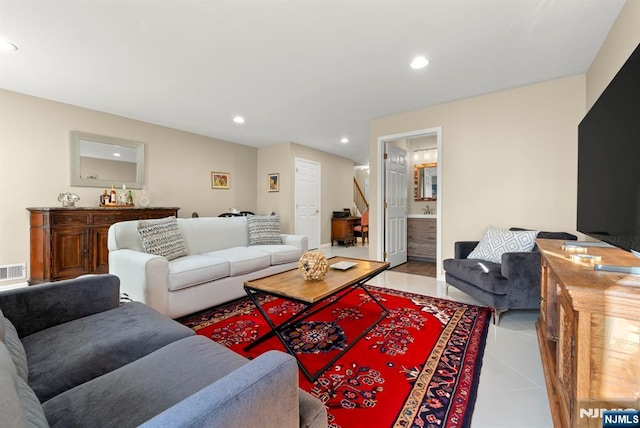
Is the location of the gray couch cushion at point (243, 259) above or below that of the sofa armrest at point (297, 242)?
below

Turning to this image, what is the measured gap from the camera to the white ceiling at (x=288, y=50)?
1895mm

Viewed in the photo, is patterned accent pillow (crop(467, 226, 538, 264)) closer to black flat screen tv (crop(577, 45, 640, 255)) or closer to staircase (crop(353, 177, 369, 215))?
black flat screen tv (crop(577, 45, 640, 255))

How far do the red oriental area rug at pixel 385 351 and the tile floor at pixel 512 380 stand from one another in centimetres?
6

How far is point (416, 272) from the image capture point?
13.2 feet

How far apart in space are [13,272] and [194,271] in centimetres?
274

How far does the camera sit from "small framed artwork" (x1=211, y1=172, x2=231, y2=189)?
5.32 meters

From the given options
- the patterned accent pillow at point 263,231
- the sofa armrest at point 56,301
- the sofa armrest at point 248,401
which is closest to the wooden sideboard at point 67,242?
the patterned accent pillow at point 263,231

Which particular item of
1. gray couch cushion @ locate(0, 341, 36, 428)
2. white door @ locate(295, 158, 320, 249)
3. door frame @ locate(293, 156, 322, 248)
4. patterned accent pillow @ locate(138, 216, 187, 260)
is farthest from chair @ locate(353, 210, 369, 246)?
gray couch cushion @ locate(0, 341, 36, 428)

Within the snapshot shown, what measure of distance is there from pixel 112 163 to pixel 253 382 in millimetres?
4648

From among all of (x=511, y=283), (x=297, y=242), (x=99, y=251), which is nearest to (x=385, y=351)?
(x=511, y=283)

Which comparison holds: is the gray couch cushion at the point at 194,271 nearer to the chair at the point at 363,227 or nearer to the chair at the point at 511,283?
the chair at the point at 511,283

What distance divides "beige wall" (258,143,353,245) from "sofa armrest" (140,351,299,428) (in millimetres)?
4978

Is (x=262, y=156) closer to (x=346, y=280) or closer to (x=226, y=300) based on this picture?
(x=226, y=300)

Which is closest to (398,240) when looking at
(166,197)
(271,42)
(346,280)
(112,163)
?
(346,280)
